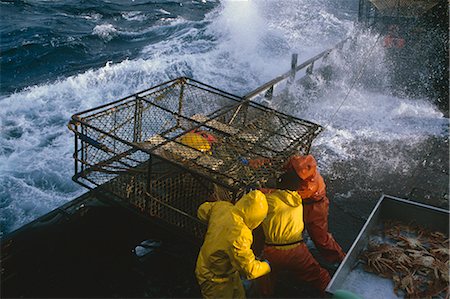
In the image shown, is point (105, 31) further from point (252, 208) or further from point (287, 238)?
point (252, 208)

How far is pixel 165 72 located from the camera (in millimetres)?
15781

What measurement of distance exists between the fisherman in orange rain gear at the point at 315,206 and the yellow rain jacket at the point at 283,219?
278 mm

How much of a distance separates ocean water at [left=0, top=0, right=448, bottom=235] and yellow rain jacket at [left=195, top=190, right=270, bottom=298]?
4164 millimetres

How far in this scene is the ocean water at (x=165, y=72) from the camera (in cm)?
941

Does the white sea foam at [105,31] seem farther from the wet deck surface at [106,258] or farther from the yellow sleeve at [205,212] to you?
the yellow sleeve at [205,212]

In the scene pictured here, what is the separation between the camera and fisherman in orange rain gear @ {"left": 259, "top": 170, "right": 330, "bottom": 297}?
4.36m

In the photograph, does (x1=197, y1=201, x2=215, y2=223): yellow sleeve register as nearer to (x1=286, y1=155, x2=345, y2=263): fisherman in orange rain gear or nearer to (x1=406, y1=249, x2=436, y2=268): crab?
(x1=286, y1=155, x2=345, y2=263): fisherman in orange rain gear

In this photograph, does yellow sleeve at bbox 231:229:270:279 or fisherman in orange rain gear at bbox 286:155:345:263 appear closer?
yellow sleeve at bbox 231:229:270:279

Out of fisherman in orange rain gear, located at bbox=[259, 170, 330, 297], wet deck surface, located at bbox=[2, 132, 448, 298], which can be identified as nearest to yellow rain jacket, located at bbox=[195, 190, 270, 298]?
fisherman in orange rain gear, located at bbox=[259, 170, 330, 297]

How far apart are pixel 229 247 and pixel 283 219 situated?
76cm

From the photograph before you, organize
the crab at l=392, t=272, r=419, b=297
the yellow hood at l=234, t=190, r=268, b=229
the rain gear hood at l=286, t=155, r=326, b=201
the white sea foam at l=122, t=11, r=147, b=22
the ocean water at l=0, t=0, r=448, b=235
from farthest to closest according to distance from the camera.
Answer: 1. the white sea foam at l=122, t=11, r=147, b=22
2. the ocean water at l=0, t=0, r=448, b=235
3. the rain gear hood at l=286, t=155, r=326, b=201
4. the crab at l=392, t=272, r=419, b=297
5. the yellow hood at l=234, t=190, r=268, b=229

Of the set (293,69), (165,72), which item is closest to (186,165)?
(293,69)

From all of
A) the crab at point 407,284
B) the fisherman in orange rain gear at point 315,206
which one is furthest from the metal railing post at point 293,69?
the crab at point 407,284

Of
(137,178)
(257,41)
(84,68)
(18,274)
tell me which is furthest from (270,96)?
(257,41)
